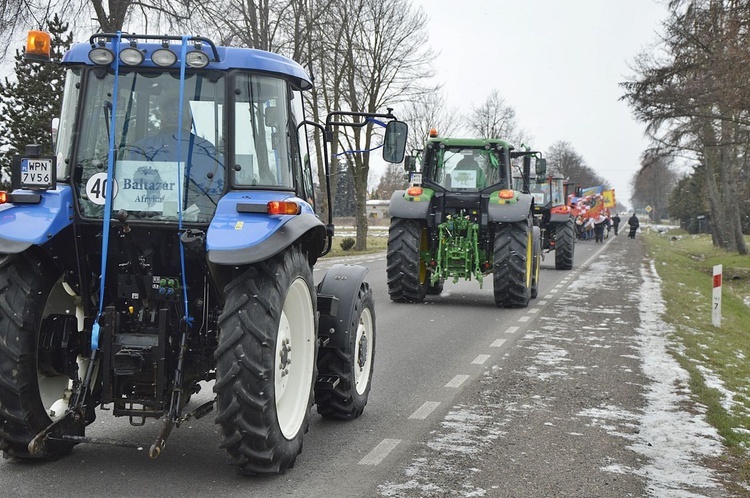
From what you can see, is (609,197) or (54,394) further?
(609,197)

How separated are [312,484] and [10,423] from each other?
5.71 ft

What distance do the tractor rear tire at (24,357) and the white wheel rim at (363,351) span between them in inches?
93.2

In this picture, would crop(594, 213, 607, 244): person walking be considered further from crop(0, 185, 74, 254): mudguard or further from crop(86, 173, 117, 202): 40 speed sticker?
crop(0, 185, 74, 254): mudguard

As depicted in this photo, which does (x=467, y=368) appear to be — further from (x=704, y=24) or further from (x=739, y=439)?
(x=704, y=24)

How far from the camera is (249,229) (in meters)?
5.43

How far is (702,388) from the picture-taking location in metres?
9.34

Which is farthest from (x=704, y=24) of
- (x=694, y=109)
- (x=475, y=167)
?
(x=475, y=167)

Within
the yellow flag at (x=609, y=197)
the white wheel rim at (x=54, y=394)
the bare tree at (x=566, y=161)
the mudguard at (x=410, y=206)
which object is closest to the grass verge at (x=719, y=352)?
the white wheel rim at (x=54, y=394)

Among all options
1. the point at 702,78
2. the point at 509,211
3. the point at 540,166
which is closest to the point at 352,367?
the point at 509,211

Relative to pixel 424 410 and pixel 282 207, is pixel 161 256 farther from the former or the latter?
pixel 424 410

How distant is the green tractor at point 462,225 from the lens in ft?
53.0

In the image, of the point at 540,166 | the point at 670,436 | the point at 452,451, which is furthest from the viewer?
the point at 540,166

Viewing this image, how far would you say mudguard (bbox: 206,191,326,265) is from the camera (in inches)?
207

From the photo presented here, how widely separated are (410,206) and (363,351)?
362 inches
